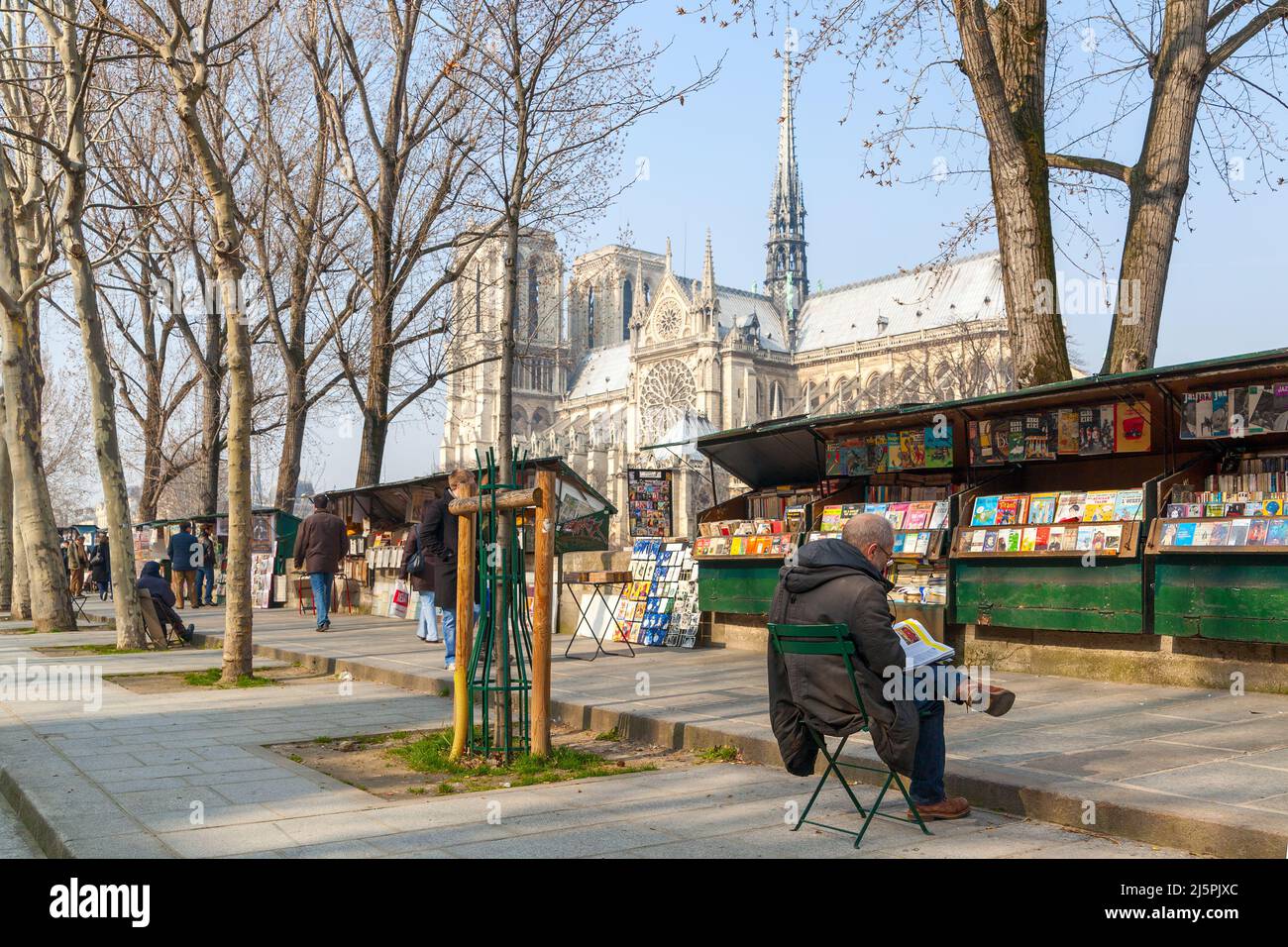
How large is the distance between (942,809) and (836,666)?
3.26 feet

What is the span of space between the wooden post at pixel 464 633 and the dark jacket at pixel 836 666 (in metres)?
2.68

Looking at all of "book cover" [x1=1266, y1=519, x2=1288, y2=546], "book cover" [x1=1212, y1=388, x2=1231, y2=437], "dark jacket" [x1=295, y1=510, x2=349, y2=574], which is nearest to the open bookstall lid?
"book cover" [x1=1212, y1=388, x2=1231, y2=437]

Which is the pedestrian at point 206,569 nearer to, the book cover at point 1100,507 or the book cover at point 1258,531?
the book cover at point 1100,507

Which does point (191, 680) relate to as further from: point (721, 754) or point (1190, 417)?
point (1190, 417)

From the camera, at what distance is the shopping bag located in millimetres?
19766

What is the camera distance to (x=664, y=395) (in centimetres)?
10831

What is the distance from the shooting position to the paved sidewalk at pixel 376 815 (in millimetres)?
5324

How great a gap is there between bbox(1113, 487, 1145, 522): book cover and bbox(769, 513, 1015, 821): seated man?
4.64 meters

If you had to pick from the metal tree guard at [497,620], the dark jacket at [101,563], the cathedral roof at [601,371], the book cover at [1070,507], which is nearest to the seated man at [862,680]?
the metal tree guard at [497,620]

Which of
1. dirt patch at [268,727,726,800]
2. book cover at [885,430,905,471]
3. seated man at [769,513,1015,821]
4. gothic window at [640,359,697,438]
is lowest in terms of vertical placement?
dirt patch at [268,727,726,800]

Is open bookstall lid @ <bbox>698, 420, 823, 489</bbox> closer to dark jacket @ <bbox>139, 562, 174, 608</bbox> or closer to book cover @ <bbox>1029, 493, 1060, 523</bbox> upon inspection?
book cover @ <bbox>1029, 493, 1060, 523</bbox>

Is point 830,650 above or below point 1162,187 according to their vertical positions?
below

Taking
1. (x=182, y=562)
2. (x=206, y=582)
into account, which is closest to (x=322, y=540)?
(x=182, y=562)
